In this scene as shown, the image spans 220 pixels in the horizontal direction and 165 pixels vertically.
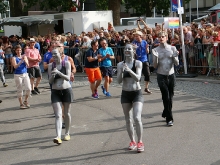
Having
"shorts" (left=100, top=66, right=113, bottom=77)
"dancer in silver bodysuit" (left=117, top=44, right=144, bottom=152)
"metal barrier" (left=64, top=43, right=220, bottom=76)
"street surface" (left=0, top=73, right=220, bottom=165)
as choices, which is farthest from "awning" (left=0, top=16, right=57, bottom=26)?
"dancer in silver bodysuit" (left=117, top=44, right=144, bottom=152)

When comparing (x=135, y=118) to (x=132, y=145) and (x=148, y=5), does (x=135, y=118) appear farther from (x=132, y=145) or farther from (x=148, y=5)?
(x=148, y=5)

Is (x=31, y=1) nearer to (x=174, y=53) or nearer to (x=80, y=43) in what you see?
(x=80, y=43)

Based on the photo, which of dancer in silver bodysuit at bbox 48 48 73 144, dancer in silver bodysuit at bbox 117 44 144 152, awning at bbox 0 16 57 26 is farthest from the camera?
awning at bbox 0 16 57 26

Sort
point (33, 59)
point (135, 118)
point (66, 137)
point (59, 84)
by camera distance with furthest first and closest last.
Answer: point (33, 59), point (66, 137), point (59, 84), point (135, 118)

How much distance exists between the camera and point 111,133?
977cm

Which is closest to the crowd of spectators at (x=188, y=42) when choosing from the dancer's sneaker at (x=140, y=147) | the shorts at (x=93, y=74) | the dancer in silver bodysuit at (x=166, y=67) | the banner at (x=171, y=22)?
the banner at (x=171, y=22)

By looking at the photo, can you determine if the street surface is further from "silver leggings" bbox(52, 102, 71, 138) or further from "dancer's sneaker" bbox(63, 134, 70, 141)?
"silver leggings" bbox(52, 102, 71, 138)

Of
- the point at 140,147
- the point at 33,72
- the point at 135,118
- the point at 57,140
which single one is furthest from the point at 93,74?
the point at 140,147

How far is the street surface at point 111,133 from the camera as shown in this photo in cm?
796

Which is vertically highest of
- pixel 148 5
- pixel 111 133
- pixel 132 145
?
pixel 148 5

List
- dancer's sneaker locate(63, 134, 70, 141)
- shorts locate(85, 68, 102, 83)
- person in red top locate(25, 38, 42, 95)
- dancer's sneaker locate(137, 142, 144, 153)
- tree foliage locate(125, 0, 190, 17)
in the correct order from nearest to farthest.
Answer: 1. dancer's sneaker locate(137, 142, 144, 153)
2. dancer's sneaker locate(63, 134, 70, 141)
3. shorts locate(85, 68, 102, 83)
4. person in red top locate(25, 38, 42, 95)
5. tree foliage locate(125, 0, 190, 17)

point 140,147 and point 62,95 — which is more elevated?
point 62,95

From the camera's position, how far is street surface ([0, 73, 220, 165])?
7961 millimetres

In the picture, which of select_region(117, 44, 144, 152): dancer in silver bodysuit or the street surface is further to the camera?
select_region(117, 44, 144, 152): dancer in silver bodysuit
